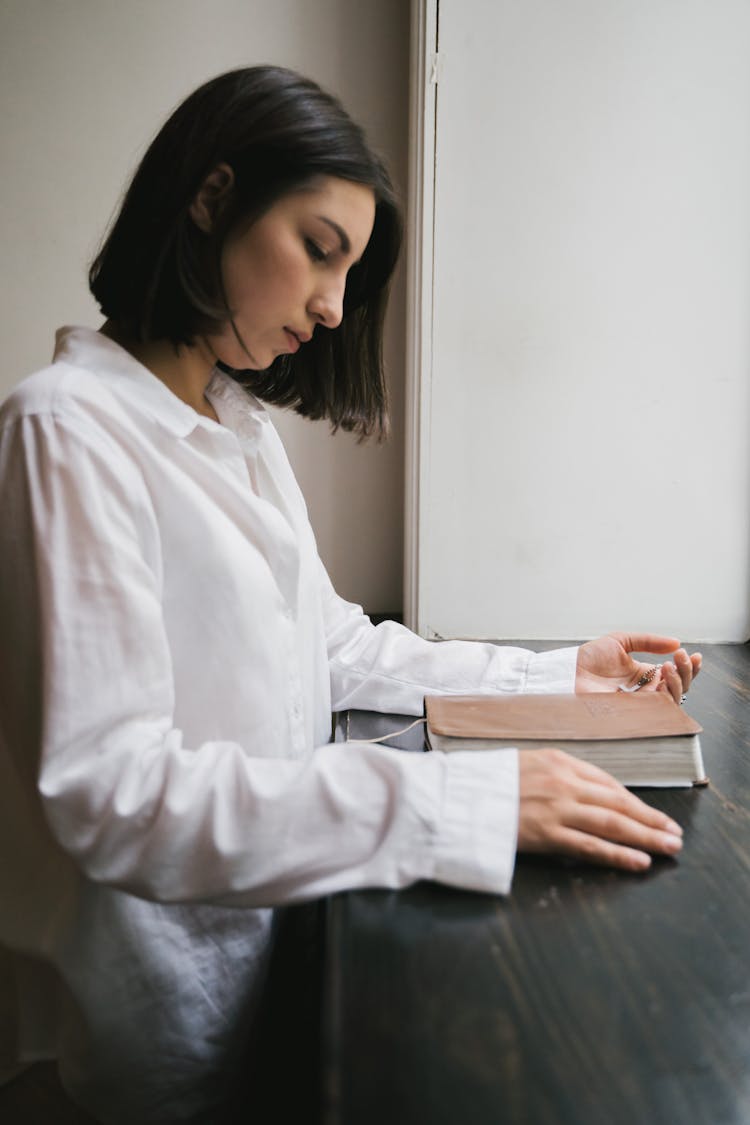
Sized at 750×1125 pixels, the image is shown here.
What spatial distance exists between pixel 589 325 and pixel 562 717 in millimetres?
824

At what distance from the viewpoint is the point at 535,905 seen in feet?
1.76

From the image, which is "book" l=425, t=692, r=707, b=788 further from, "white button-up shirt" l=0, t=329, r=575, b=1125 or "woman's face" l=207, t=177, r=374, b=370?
"woman's face" l=207, t=177, r=374, b=370

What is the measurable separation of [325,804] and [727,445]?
43.2 inches

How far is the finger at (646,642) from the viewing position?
0.93 metres

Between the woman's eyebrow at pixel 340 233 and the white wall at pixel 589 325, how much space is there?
0.65m

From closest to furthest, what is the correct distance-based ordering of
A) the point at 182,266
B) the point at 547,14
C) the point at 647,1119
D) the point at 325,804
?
the point at 647,1119 < the point at 325,804 < the point at 182,266 < the point at 547,14

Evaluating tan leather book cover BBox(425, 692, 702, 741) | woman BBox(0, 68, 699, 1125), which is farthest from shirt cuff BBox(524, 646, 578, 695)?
woman BBox(0, 68, 699, 1125)

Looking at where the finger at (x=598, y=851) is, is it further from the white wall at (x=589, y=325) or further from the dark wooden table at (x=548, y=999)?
the white wall at (x=589, y=325)

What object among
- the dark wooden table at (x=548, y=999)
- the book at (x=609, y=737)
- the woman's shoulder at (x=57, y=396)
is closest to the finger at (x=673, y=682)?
the book at (x=609, y=737)

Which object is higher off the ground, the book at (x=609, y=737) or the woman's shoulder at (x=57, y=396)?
the woman's shoulder at (x=57, y=396)

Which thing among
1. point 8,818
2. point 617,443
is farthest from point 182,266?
point 617,443

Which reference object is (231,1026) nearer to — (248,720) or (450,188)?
(248,720)

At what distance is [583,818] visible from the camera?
0.58 m

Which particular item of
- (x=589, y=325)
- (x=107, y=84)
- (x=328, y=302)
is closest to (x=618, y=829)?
(x=328, y=302)
